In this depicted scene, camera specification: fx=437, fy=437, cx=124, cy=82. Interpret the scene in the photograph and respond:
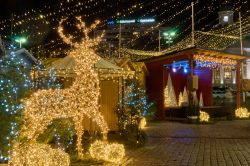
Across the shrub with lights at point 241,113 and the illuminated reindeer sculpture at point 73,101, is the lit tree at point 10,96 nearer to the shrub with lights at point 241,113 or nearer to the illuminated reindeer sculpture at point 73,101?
the illuminated reindeer sculpture at point 73,101

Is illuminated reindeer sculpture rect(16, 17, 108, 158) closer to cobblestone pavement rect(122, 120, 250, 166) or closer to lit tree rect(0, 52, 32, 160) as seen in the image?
lit tree rect(0, 52, 32, 160)

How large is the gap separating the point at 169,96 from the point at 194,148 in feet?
42.2

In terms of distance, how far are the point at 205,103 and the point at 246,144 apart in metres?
14.4

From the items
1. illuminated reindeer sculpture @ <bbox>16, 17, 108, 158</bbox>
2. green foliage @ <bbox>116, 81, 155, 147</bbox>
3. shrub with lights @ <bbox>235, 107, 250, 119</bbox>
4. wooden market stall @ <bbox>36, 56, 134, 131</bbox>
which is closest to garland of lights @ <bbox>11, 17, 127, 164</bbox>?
illuminated reindeer sculpture @ <bbox>16, 17, 108, 158</bbox>

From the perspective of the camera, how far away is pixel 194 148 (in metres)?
12.8

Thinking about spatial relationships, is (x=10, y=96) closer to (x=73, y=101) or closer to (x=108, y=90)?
(x=73, y=101)

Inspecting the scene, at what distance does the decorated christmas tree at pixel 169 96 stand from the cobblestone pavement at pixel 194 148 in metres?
6.32

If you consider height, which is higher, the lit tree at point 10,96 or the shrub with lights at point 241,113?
the lit tree at point 10,96

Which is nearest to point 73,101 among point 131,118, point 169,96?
point 131,118

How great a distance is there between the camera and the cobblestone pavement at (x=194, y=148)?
10.7 meters

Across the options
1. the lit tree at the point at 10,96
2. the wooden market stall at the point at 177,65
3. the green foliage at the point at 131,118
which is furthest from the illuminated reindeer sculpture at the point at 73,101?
the wooden market stall at the point at 177,65

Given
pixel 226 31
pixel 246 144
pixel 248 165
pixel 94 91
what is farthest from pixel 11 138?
pixel 226 31

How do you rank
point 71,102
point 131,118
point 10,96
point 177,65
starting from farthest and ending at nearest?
1. point 177,65
2. point 131,118
3. point 71,102
4. point 10,96

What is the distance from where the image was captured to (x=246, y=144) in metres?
13.7
